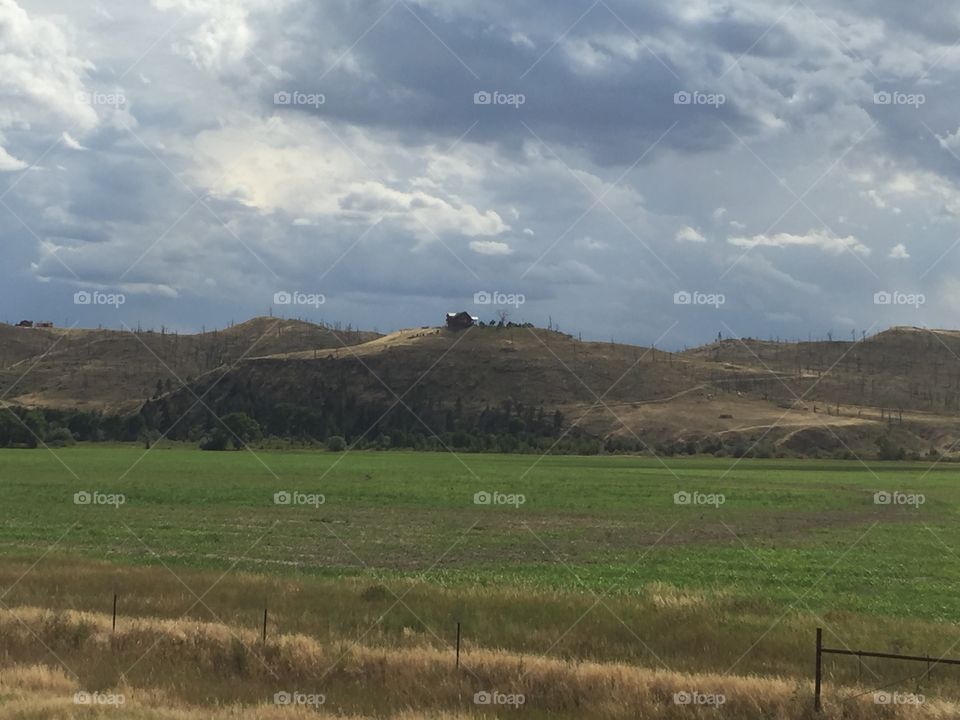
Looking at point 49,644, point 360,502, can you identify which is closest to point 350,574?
point 49,644

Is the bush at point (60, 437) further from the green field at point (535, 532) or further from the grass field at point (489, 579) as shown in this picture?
the grass field at point (489, 579)

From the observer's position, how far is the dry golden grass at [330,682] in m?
14.9

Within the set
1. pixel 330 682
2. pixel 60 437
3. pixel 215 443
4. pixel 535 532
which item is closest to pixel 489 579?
pixel 330 682

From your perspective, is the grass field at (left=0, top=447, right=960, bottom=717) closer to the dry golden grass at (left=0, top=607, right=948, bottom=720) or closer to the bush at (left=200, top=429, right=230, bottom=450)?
the dry golden grass at (left=0, top=607, right=948, bottom=720)

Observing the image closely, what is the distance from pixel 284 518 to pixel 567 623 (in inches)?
1342

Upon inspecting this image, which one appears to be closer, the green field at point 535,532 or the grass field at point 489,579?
the grass field at point 489,579

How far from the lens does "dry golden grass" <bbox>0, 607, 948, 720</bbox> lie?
14875 mm

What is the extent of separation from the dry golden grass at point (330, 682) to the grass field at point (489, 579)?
102 mm

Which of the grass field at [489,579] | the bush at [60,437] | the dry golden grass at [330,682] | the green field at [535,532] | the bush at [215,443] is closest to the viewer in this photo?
the dry golden grass at [330,682]

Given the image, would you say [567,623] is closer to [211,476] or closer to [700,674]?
[700,674]

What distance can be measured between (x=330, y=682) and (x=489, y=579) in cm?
1356

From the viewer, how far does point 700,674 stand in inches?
691

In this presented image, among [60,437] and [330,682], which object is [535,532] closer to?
[330,682]

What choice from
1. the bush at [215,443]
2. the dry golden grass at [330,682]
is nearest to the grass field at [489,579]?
the dry golden grass at [330,682]
